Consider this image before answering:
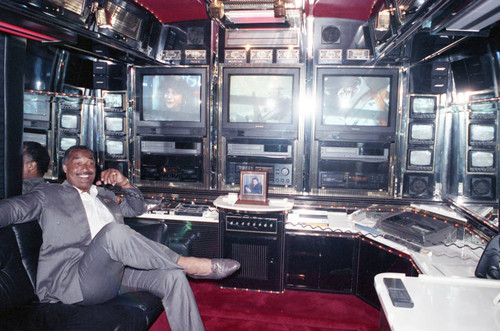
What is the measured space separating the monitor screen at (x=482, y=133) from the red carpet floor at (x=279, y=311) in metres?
1.65

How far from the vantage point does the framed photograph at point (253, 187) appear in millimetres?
3256

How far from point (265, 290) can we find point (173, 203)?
1329 mm

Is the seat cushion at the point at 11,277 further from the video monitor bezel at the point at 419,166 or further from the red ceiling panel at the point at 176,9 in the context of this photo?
the video monitor bezel at the point at 419,166

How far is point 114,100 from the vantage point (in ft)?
12.0

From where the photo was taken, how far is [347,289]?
10.5 ft

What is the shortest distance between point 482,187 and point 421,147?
0.68 metres

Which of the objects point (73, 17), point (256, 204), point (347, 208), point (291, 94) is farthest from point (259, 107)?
point (73, 17)

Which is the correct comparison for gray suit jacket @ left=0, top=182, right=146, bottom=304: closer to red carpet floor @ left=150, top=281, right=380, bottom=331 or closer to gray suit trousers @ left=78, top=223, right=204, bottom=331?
gray suit trousers @ left=78, top=223, right=204, bottom=331

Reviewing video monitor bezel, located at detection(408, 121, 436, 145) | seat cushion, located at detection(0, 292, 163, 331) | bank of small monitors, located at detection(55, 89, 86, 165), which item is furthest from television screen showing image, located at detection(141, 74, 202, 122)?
video monitor bezel, located at detection(408, 121, 436, 145)

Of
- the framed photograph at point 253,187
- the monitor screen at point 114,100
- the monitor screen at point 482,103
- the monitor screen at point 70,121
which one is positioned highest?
the monitor screen at point 114,100

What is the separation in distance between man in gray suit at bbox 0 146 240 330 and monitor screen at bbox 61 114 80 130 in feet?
4.10

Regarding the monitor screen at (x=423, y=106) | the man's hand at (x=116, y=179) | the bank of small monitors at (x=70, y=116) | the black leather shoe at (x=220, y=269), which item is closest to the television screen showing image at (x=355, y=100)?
the monitor screen at (x=423, y=106)

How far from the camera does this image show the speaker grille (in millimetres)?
3217

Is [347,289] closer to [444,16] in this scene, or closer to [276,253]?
[276,253]
